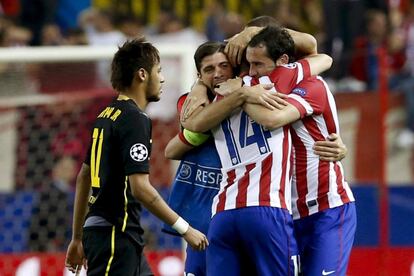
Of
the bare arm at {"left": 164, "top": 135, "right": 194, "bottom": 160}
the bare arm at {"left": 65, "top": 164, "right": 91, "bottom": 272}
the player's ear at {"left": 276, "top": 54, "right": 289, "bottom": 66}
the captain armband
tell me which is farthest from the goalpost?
the player's ear at {"left": 276, "top": 54, "right": 289, "bottom": 66}

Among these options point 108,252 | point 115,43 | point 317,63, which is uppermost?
point 115,43

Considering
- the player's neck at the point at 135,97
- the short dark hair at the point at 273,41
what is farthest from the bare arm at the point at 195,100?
the short dark hair at the point at 273,41

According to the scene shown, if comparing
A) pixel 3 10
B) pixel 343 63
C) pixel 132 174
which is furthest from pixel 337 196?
pixel 3 10

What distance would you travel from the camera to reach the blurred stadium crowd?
11.3 meters

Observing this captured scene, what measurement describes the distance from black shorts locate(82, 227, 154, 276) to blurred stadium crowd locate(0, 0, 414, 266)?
4.14m

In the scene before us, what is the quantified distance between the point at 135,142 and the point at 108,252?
0.68 m

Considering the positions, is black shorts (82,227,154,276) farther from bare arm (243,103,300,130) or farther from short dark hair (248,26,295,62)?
short dark hair (248,26,295,62)

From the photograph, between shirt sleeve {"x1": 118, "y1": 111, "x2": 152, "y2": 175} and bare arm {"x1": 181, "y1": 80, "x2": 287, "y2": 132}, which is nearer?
bare arm {"x1": 181, "y1": 80, "x2": 287, "y2": 132}

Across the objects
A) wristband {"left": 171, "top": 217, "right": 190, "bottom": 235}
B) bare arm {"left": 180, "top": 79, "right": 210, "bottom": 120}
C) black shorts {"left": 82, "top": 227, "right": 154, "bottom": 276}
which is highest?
bare arm {"left": 180, "top": 79, "right": 210, "bottom": 120}

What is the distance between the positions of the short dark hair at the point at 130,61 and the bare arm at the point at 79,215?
55cm

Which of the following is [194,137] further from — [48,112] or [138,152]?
[48,112]

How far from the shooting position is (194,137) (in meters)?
7.34

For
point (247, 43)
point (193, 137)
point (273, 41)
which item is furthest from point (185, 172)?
point (273, 41)

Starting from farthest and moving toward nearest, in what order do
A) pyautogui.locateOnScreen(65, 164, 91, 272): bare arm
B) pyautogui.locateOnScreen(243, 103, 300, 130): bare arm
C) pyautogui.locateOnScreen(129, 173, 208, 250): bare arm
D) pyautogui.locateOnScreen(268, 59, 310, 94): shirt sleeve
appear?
1. pyautogui.locateOnScreen(65, 164, 91, 272): bare arm
2. pyautogui.locateOnScreen(268, 59, 310, 94): shirt sleeve
3. pyautogui.locateOnScreen(129, 173, 208, 250): bare arm
4. pyautogui.locateOnScreen(243, 103, 300, 130): bare arm
